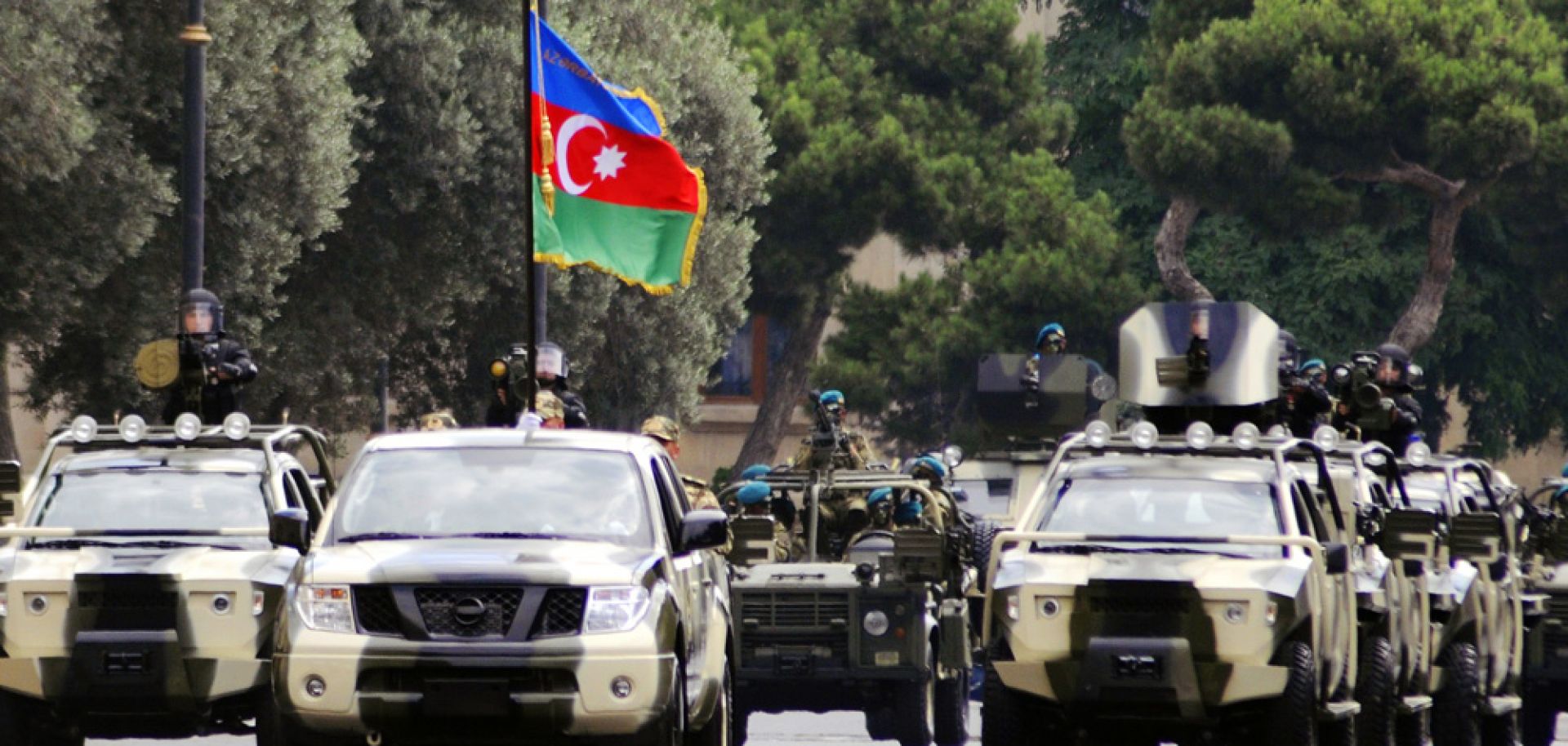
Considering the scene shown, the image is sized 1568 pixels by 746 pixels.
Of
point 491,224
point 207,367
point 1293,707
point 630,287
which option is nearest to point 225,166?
point 491,224

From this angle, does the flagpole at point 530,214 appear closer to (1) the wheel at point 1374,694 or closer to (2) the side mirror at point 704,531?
(2) the side mirror at point 704,531

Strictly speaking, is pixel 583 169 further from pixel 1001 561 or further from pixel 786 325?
pixel 786 325

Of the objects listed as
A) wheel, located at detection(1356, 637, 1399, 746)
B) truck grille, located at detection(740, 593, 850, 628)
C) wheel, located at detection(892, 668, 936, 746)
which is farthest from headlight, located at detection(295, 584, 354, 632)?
wheel, located at detection(892, 668, 936, 746)

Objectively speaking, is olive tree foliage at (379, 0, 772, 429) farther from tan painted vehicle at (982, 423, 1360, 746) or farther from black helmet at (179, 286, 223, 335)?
tan painted vehicle at (982, 423, 1360, 746)

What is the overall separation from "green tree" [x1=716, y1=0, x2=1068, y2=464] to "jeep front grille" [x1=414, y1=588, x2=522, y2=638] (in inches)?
1544

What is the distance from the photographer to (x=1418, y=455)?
2044cm

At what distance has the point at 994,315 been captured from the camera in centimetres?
5209

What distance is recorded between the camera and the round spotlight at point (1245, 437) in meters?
15.8

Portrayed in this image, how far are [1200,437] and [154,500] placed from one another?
5137 millimetres

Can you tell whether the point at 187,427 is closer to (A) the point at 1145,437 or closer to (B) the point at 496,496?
(B) the point at 496,496

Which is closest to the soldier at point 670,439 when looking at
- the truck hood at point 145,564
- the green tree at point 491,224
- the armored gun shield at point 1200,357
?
the armored gun shield at point 1200,357

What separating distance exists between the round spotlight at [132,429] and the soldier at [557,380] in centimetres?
361

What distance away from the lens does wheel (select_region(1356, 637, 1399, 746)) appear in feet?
53.8

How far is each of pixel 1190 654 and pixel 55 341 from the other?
688 inches
